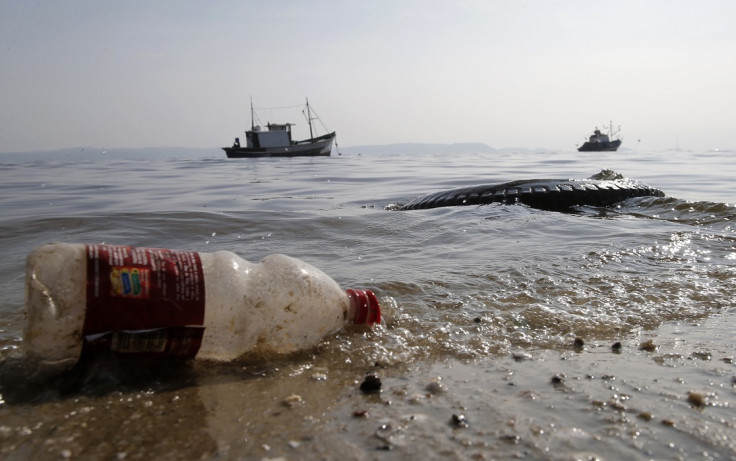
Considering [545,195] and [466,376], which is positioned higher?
[545,195]

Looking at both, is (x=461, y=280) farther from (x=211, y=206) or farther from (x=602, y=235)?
(x=211, y=206)

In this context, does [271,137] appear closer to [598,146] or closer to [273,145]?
[273,145]

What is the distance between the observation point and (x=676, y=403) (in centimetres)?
168

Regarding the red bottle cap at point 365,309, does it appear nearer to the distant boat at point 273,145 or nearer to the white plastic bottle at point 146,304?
the white plastic bottle at point 146,304

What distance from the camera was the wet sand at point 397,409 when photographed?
57.8 inches

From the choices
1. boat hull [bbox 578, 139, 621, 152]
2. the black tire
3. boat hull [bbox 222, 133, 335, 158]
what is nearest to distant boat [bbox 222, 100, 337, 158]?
boat hull [bbox 222, 133, 335, 158]

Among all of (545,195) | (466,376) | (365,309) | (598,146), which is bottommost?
(466,376)

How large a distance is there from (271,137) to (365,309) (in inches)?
2355

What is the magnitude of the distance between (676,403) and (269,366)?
138 cm

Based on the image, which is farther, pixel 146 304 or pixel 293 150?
pixel 293 150

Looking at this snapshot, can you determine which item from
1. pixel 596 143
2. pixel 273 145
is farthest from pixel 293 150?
pixel 596 143

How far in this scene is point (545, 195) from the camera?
273 inches

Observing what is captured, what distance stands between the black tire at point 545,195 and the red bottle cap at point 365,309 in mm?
4942

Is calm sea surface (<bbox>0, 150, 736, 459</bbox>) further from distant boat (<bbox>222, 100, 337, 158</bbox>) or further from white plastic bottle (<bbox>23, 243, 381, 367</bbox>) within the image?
distant boat (<bbox>222, 100, 337, 158</bbox>)
